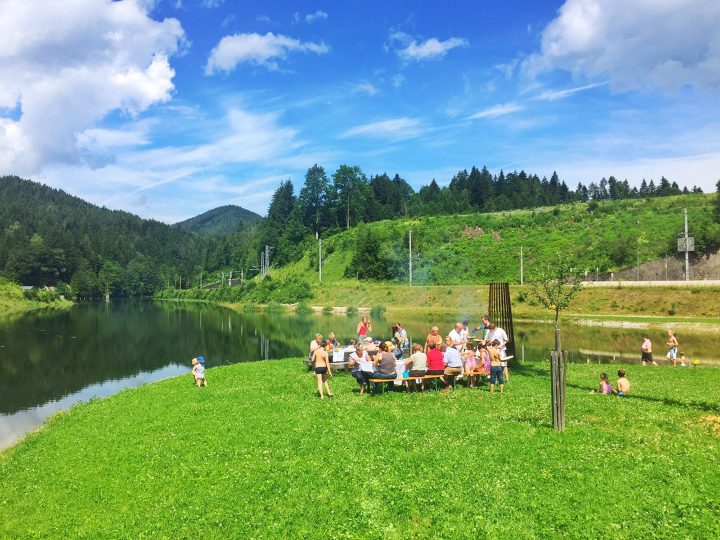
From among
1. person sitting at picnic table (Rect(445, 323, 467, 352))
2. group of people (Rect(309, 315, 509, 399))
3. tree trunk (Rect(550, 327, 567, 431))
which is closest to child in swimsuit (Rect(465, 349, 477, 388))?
group of people (Rect(309, 315, 509, 399))

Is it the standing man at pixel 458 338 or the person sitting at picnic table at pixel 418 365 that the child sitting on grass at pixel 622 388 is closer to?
the standing man at pixel 458 338

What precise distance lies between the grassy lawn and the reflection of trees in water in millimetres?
13967

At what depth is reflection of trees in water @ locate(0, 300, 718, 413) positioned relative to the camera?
30319 millimetres

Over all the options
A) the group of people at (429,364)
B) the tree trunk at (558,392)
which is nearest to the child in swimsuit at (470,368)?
the group of people at (429,364)

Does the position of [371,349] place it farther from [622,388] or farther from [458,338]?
[622,388]

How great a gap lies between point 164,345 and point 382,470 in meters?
41.1

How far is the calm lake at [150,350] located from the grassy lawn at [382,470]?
25.9 ft

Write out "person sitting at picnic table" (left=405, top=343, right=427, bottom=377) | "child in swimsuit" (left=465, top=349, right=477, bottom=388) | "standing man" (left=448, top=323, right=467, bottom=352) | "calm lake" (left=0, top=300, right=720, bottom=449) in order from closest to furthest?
"person sitting at picnic table" (left=405, top=343, right=427, bottom=377)
"child in swimsuit" (left=465, top=349, right=477, bottom=388)
"standing man" (left=448, top=323, right=467, bottom=352)
"calm lake" (left=0, top=300, right=720, bottom=449)

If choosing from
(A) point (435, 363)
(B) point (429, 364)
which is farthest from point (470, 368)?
(B) point (429, 364)

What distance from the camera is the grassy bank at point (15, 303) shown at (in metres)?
94.8

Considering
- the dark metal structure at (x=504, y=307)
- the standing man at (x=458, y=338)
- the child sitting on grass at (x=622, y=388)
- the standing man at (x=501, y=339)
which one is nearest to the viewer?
the child sitting on grass at (x=622, y=388)

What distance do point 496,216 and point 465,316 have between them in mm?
65390

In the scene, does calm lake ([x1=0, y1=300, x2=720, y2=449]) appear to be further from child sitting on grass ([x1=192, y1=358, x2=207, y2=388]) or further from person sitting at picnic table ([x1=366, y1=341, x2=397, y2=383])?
person sitting at picnic table ([x1=366, y1=341, x2=397, y2=383])

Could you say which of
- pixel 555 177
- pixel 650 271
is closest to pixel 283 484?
pixel 650 271
